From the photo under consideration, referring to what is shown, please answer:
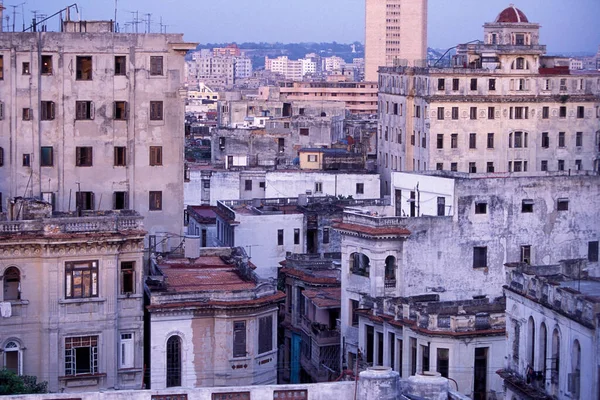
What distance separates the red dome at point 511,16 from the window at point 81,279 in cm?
7013

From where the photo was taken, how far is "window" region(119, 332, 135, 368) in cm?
5628

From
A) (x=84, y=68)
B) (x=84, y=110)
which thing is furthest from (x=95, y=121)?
(x=84, y=68)

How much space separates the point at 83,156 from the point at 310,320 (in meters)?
14.0

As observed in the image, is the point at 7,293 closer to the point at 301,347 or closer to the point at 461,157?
the point at 301,347

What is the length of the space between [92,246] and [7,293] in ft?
12.5

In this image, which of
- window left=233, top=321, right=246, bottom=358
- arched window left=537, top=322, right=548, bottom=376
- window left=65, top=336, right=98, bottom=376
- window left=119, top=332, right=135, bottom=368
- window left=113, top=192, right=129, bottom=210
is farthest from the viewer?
window left=113, top=192, right=129, bottom=210

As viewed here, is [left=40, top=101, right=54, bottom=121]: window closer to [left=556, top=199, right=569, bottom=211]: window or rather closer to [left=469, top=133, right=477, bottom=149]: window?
[left=556, top=199, right=569, bottom=211]: window

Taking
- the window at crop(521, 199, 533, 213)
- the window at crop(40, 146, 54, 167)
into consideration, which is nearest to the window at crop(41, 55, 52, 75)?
the window at crop(40, 146, 54, 167)

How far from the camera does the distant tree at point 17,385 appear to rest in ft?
156

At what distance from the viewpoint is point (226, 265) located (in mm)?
65625

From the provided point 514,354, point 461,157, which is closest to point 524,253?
point 514,354

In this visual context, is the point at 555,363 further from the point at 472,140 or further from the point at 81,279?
the point at 472,140

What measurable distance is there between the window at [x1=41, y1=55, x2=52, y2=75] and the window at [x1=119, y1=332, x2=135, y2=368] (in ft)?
57.8

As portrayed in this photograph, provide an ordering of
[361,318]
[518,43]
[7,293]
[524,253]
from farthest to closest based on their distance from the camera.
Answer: [518,43] < [524,253] < [361,318] < [7,293]
